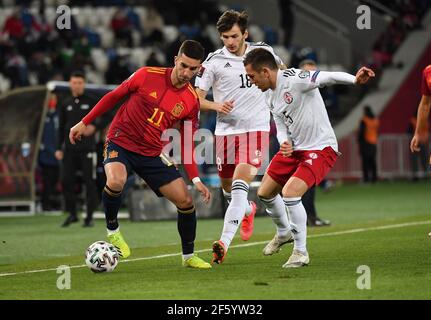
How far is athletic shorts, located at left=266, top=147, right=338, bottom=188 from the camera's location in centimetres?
1136

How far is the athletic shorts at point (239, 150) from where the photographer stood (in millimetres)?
12922

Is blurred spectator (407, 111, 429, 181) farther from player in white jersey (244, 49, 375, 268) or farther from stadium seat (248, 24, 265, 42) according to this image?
player in white jersey (244, 49, 375, 268)

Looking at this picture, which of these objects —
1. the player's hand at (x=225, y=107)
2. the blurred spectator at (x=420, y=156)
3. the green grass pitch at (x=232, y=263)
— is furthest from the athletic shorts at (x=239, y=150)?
the blurred spectator at (x=420, y=156)

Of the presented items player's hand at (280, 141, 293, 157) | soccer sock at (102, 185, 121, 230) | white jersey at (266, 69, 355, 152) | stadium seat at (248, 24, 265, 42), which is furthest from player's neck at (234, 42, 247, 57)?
stadium seat at (248, 24, 265, 42)

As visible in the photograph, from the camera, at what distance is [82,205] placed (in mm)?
22406

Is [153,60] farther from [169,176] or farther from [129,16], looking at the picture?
[169,176]

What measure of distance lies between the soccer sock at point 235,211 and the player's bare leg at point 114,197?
1.15 metres

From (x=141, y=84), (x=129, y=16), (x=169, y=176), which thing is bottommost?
(x=169, y=176)

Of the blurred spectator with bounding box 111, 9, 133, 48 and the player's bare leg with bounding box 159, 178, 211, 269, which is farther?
the blurred spectator with bounding box 111, 9, 133, 48

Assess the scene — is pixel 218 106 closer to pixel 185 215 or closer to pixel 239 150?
pixel 239 150

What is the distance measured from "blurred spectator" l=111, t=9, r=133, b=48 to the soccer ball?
67.1 feet

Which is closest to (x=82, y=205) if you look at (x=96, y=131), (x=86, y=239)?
(x=96, y=131)
